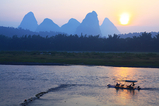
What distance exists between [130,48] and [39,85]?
319ft

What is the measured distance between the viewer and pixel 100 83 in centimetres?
2767

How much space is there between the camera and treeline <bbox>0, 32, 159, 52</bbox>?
113812 millimetres

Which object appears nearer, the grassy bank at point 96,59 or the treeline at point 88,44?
the grassy bank at point 96,59

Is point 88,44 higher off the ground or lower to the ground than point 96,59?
higher

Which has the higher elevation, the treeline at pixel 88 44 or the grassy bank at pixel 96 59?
the treeline at pixel 88 44

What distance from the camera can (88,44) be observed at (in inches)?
4948

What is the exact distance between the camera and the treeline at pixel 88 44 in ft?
373

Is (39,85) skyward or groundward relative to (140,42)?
groundward

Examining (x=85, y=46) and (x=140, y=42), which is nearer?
(x=140, y=42)

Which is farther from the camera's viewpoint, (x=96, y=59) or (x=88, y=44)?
(x=88, y=44)

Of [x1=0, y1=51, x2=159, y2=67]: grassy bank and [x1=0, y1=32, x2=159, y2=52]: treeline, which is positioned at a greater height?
[x1=0, y1=32, x2=159, y2=52]: treeline

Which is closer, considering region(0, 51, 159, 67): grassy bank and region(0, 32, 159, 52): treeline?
region(0, 51, 159, 67): grassy bank

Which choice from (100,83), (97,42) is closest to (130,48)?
(97,42)

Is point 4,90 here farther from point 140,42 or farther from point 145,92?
point 140,42
